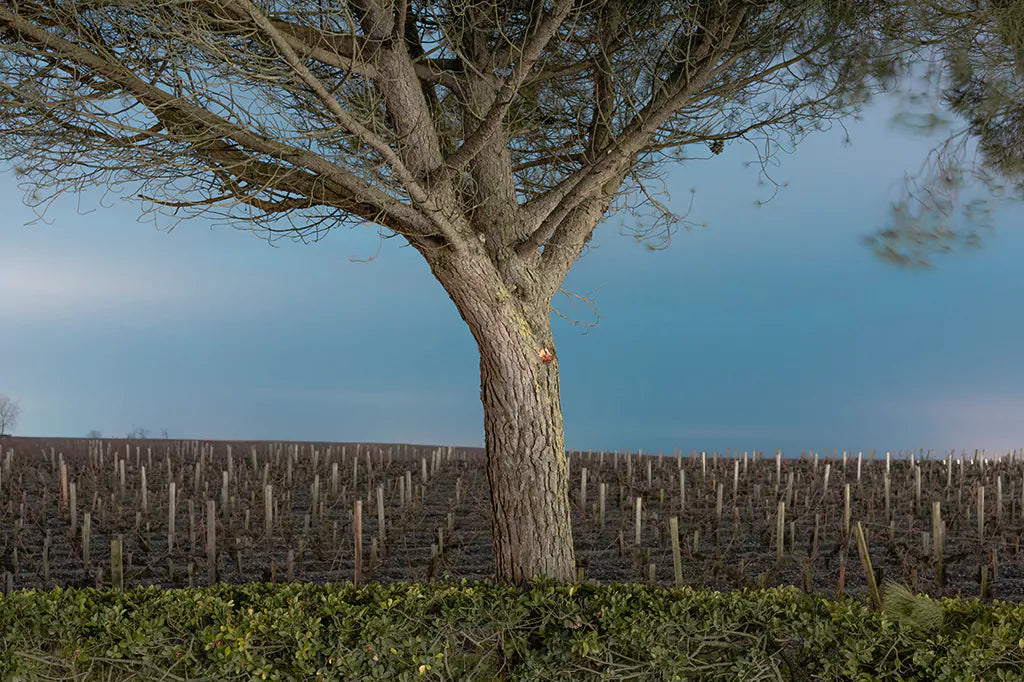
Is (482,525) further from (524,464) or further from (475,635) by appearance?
(475,635)

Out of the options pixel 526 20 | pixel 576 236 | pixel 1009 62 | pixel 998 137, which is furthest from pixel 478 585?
pixel 998 137

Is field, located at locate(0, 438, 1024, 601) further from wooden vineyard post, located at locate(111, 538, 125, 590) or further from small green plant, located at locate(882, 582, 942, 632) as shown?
small green plant, located at locate(882, 582, 942, 632)

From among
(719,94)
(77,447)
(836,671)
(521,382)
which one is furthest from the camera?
(77,447)

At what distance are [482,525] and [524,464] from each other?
495 centimetres

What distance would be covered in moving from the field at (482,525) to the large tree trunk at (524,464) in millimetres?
1620

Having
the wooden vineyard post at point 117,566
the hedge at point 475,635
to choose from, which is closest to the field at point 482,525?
the wooden vineyard post at point 117,566

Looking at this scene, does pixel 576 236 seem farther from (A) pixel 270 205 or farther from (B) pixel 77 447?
(B) pixel 77 447

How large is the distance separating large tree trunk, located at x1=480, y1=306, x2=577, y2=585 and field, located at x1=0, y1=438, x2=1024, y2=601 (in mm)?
1620

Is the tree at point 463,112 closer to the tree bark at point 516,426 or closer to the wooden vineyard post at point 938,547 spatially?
the tree bark at point 516,426

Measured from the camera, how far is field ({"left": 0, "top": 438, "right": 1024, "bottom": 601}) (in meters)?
7.88

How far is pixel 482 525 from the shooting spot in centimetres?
1005

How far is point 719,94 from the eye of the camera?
6.30 m

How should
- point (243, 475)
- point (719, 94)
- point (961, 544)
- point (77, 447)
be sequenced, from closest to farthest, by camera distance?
point (719, 94), point (961, 544), point (243, 475), point (77, 447)

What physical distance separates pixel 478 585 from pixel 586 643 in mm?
857
